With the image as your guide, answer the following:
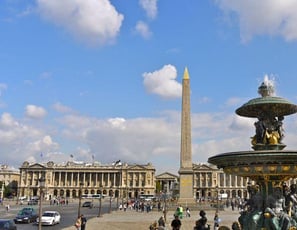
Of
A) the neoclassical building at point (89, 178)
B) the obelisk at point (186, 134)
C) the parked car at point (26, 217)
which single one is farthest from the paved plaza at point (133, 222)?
the neoclassical building at point (89, 178)

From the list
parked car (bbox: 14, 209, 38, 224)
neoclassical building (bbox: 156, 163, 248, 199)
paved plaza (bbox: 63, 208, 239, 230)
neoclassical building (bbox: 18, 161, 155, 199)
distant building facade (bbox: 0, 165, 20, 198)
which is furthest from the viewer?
distant building facade (bbox: 0, 165, 20, 198)

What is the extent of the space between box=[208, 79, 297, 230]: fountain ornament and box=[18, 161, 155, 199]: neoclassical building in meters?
143

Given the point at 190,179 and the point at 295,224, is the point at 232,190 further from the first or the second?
the point at 295,224

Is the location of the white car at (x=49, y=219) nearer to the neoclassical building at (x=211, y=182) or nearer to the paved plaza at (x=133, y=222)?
the paved plaza at (x=133, y=222)

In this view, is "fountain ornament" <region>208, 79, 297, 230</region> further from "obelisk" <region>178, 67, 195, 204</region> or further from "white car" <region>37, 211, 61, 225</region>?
"obelisk" <region>178, 67, 195, 204</region>

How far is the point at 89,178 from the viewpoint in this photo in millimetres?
154500

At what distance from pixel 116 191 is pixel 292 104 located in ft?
480

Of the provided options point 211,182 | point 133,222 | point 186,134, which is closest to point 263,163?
point 133,222

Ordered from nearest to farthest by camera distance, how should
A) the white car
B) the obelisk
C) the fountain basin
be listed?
the fountain basin → the white car → the obelisk

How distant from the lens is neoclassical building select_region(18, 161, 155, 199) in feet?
506

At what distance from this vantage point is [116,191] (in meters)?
155

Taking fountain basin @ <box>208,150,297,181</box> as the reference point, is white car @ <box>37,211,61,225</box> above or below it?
below

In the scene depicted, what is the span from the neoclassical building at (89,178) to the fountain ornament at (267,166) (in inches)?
5649

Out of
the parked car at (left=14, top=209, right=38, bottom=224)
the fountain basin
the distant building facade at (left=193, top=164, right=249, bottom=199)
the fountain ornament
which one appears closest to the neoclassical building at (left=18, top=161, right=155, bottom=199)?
the distant building facade at (left=193, top=164, right=249, bottom=199)
